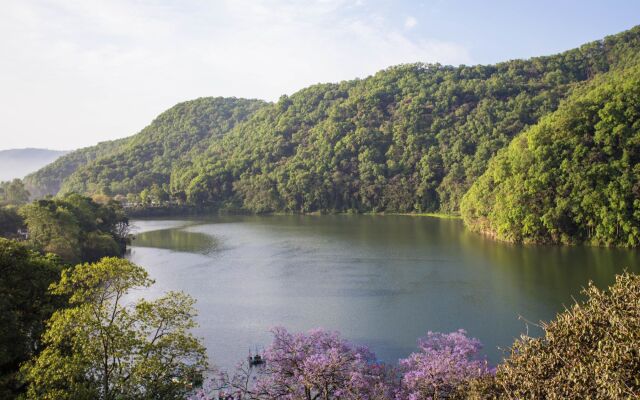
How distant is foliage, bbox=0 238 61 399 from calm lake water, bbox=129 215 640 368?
768 centimetres

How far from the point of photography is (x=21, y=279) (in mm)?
17453

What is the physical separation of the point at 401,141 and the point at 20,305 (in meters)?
89.1

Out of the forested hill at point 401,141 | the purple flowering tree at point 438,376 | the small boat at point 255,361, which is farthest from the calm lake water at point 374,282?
the forested hill at point 401,141

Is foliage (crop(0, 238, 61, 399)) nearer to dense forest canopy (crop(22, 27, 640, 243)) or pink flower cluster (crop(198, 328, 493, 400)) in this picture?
pink flower cluster (crop(198, 328, 493, 400))

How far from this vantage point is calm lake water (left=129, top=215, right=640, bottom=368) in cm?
2527

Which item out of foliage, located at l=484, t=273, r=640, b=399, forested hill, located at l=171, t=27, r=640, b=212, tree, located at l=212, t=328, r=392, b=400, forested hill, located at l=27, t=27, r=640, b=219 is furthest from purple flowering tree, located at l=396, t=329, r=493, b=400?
forested hill, located at l=171, t=27, r=640, b=212

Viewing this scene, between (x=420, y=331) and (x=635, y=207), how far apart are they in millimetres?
29646

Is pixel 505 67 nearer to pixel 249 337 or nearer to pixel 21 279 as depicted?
pixel 249 337

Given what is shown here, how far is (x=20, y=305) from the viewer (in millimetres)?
16672

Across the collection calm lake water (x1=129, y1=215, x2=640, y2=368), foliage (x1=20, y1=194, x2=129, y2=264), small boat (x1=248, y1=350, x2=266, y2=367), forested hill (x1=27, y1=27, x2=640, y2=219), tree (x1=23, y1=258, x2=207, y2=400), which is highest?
forested hill (x1=27, y1=27, x2=640, y2=219)

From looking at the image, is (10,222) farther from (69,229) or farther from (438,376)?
(438,376)

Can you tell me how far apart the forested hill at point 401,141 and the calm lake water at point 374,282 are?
30.0 meters

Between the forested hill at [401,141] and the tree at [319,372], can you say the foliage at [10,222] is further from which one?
the forested hill at [401,141]

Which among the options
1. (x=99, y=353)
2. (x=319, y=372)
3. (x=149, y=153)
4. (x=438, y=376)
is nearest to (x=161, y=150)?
(x=149, y=153)
